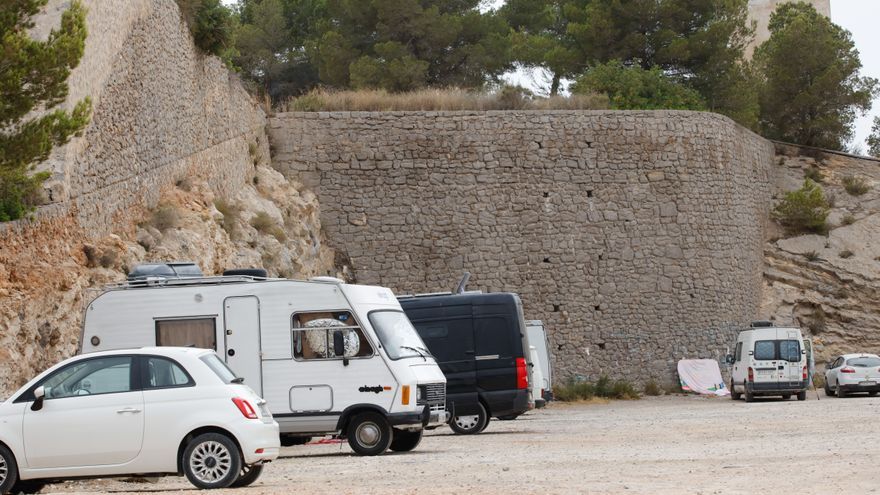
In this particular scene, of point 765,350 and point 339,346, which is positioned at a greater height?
point 339,346

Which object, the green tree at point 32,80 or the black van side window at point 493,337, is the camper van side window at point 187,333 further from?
the black van side window at point 493,337

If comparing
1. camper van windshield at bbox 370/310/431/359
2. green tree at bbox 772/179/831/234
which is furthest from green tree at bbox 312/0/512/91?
camper van windshield at bbox 370/310/431/359

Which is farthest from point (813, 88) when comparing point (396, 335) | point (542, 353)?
point (396, 335)

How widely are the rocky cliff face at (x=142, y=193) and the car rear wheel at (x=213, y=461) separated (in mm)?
4293

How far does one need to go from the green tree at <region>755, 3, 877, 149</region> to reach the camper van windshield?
29238 mm

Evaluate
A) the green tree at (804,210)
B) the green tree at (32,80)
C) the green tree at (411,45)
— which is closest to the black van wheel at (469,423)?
the green tree at (32,80)

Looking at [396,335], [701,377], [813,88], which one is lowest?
[701,377]

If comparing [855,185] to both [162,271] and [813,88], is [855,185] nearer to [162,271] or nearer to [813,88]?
[813,88]

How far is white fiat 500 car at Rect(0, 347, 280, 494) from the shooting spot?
11242 mm

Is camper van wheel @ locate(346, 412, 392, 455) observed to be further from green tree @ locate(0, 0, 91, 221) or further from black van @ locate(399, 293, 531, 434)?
green tree @ locate(0, 0, 91, 221)

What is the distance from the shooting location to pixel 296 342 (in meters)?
15.5

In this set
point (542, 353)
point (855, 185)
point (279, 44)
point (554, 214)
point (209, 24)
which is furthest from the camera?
point (279, 44)

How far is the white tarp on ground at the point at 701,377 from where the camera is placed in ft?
107

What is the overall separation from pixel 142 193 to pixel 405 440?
743 centimetres
